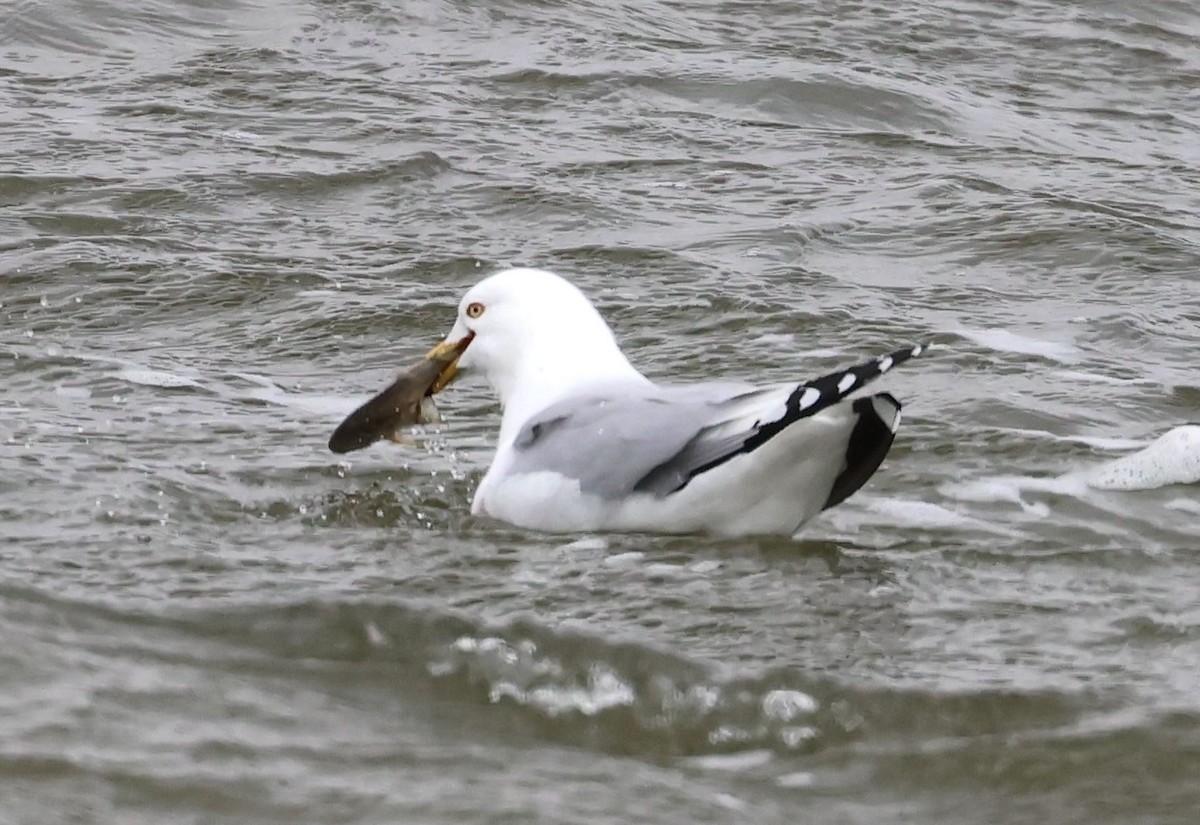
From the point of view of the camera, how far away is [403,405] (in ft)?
18.2

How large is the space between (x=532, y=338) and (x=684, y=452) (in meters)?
0.91

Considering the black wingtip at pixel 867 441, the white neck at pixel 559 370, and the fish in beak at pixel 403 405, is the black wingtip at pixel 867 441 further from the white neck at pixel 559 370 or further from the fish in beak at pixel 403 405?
the fish in beak at pixel 403 405

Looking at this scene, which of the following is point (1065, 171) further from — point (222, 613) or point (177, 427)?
point (222, 613)

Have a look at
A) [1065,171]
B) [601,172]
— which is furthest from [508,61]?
[1065,171]

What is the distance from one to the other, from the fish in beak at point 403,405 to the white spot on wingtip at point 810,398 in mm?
1537

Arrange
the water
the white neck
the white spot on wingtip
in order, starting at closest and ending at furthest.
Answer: the water, the white spot on wingtip, the white neck

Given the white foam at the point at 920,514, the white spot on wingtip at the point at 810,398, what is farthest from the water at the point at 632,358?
the white spot on wingtip at the point at 810,398

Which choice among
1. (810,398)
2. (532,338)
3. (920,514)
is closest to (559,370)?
(532,338)

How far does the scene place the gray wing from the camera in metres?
4.31

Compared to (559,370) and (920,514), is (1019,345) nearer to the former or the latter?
(920,514)

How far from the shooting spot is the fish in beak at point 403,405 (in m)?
5.43

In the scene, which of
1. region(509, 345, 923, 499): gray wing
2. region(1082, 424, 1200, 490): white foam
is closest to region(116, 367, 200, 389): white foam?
region(509, 345, 923, 499): gray wing

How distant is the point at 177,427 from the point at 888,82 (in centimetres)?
513

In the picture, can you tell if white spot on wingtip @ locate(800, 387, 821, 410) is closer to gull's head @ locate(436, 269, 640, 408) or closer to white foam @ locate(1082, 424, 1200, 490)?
gull's head @ locate(436, 269, 640, 408)
